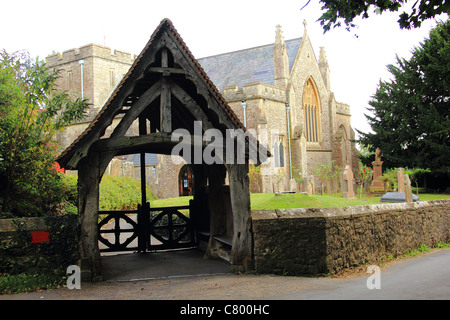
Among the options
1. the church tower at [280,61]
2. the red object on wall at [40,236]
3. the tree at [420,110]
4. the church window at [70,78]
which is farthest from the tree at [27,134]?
the church window at [70,78]

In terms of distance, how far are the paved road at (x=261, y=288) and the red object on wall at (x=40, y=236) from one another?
1.03 metres

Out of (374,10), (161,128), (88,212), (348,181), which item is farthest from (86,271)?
(348,181)

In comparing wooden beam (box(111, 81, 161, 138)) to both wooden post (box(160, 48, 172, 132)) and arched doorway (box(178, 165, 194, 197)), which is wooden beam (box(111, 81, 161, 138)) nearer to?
wooden post (box(160, 48, 172, 132))

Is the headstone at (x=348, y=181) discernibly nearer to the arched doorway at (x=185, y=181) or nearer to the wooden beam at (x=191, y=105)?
the arched doorway at (x=185, y=181)

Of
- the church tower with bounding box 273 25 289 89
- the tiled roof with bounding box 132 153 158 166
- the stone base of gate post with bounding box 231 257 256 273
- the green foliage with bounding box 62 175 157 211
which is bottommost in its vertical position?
the stone base of gate post with bounding box 231 257 256 273

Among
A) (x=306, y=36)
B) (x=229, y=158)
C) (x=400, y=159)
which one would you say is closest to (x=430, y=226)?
(x=229, y=158)

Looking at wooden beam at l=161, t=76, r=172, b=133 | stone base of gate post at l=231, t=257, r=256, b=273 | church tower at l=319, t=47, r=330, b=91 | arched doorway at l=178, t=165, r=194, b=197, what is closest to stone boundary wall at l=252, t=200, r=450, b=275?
stone base of gate post at l=231, t=257, r=256, b=273

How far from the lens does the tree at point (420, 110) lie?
976 inches

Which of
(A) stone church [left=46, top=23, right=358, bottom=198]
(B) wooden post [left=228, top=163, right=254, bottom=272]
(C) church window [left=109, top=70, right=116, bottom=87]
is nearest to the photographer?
(B) wooden post [left=228, top=163, right=254, bottom=272]

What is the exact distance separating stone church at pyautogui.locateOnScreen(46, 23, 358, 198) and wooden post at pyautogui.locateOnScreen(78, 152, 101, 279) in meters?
19.6

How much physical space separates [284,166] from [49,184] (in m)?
23.4

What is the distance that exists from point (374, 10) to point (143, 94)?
4060mm

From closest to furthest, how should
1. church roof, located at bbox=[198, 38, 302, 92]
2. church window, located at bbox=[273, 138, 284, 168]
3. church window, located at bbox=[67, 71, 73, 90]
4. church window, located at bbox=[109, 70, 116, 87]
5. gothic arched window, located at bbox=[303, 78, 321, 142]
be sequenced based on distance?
1. church window, located at bbox=[273, 138, 284, 168]
2. church roof, located at bbox=[198, 38, 302, 92]
3. gothic arched window, located at bbox=[303, 78, 321, 142]
4. church window, located at bbox=[109, 70, 116, 87]
5. church window, located at bbox=[67, 71, 73, 90]

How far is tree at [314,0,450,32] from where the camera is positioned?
21.4ft
